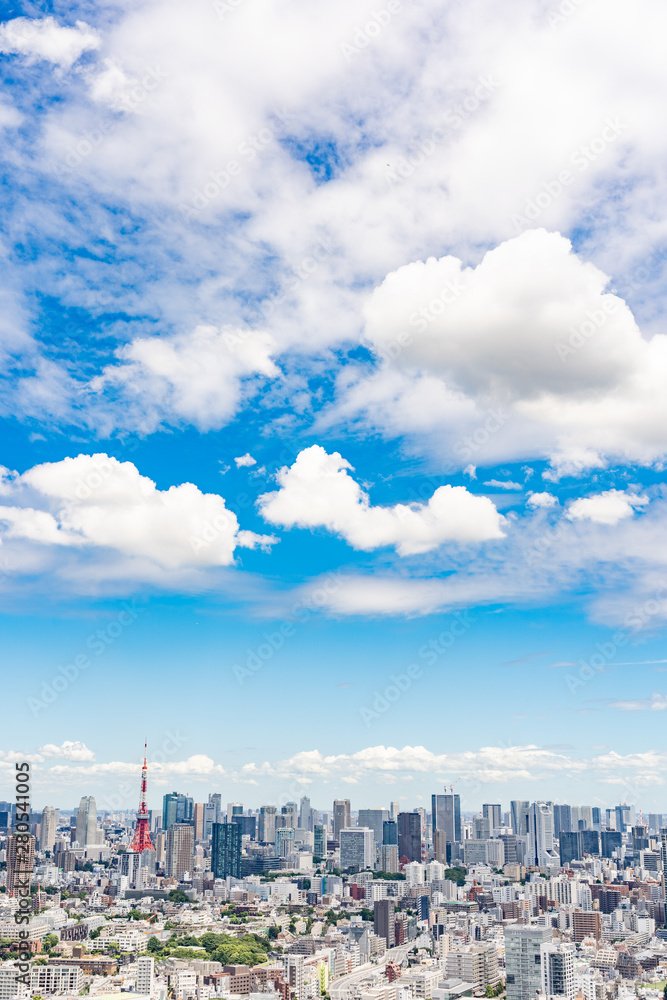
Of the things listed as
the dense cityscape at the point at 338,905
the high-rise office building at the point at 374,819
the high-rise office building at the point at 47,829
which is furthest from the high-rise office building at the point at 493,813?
the high-rise office building at the point at 47,829

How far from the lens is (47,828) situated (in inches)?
1610

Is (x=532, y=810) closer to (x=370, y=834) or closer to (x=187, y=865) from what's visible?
(x=370, y=834)

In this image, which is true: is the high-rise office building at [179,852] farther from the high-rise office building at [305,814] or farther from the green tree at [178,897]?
the high-rise office building at [305,814]

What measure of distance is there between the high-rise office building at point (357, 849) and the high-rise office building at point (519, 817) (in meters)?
10.5

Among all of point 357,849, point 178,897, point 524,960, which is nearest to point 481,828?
point 357,849

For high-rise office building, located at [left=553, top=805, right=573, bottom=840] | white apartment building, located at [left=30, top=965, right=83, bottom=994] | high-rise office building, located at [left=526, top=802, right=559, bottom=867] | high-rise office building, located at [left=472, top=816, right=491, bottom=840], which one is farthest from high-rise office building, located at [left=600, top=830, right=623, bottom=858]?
white apartment building, located at [left=30, top=965, right=83, bottom=994]

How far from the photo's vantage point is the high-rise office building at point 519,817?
155 feet

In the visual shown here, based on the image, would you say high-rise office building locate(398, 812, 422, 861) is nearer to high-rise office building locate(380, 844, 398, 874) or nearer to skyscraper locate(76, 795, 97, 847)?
high-rise office building locate(380, 844, 398, 874)

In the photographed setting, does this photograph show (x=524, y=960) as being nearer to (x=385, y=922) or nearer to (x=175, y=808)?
(x=385, y=922)

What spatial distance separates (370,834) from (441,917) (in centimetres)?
1663

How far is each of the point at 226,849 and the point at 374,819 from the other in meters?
12.7

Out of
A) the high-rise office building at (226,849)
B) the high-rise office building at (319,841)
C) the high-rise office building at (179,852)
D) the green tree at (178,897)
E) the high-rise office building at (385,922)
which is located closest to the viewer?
the high-rise office building at (385,922)

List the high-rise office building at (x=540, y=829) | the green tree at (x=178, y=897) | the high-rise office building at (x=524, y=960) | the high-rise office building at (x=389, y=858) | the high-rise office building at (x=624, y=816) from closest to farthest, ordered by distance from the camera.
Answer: the high-rise office building at (x=524, y=960) → the green tree at (x=178, y=897) → the high-rise office building at (x=389, y=858) → the high-rise office building at (x=540, y=829) → the high-rise office building at (x=624, y=816)

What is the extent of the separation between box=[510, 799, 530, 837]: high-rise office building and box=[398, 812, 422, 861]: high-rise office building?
8564 mm
